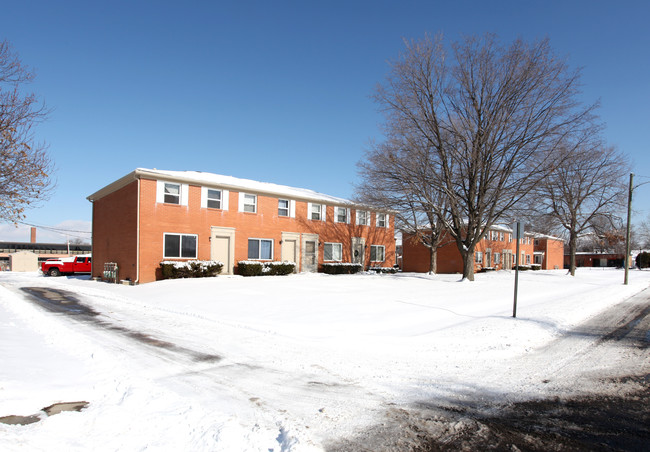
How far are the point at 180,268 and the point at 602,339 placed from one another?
18.7 m

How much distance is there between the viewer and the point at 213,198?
2394cm

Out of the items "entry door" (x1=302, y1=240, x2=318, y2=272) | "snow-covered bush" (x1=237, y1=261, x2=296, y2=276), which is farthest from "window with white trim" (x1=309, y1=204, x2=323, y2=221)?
"snow-covered bush" (x1=237, y1=261, x2=296, y2=276)

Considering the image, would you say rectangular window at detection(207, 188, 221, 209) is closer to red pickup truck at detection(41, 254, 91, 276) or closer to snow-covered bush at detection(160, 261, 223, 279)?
snow-covered bush at detection(160, 261, 223, 279)

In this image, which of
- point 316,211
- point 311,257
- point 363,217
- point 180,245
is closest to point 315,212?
point 316,211

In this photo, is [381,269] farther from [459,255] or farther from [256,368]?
[256,368]

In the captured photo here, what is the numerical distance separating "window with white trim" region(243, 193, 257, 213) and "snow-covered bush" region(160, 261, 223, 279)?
4292 millimetres

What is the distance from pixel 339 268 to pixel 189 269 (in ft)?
35.8

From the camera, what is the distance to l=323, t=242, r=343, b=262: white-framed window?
2958 cm

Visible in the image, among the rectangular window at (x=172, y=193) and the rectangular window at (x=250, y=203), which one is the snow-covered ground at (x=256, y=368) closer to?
the rectangular window at (x=172, y=193)

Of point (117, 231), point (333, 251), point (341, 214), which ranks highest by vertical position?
point (341, 214)

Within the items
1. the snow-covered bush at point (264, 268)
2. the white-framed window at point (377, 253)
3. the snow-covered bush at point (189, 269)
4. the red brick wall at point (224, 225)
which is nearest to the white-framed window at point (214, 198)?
the red brick wall at point (224, 225)

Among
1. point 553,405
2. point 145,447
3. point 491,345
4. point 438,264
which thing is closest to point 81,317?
point 145,447

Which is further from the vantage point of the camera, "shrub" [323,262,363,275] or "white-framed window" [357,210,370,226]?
"white-framed window" [357,210,370,226]

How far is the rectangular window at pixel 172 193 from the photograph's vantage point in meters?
22.1
